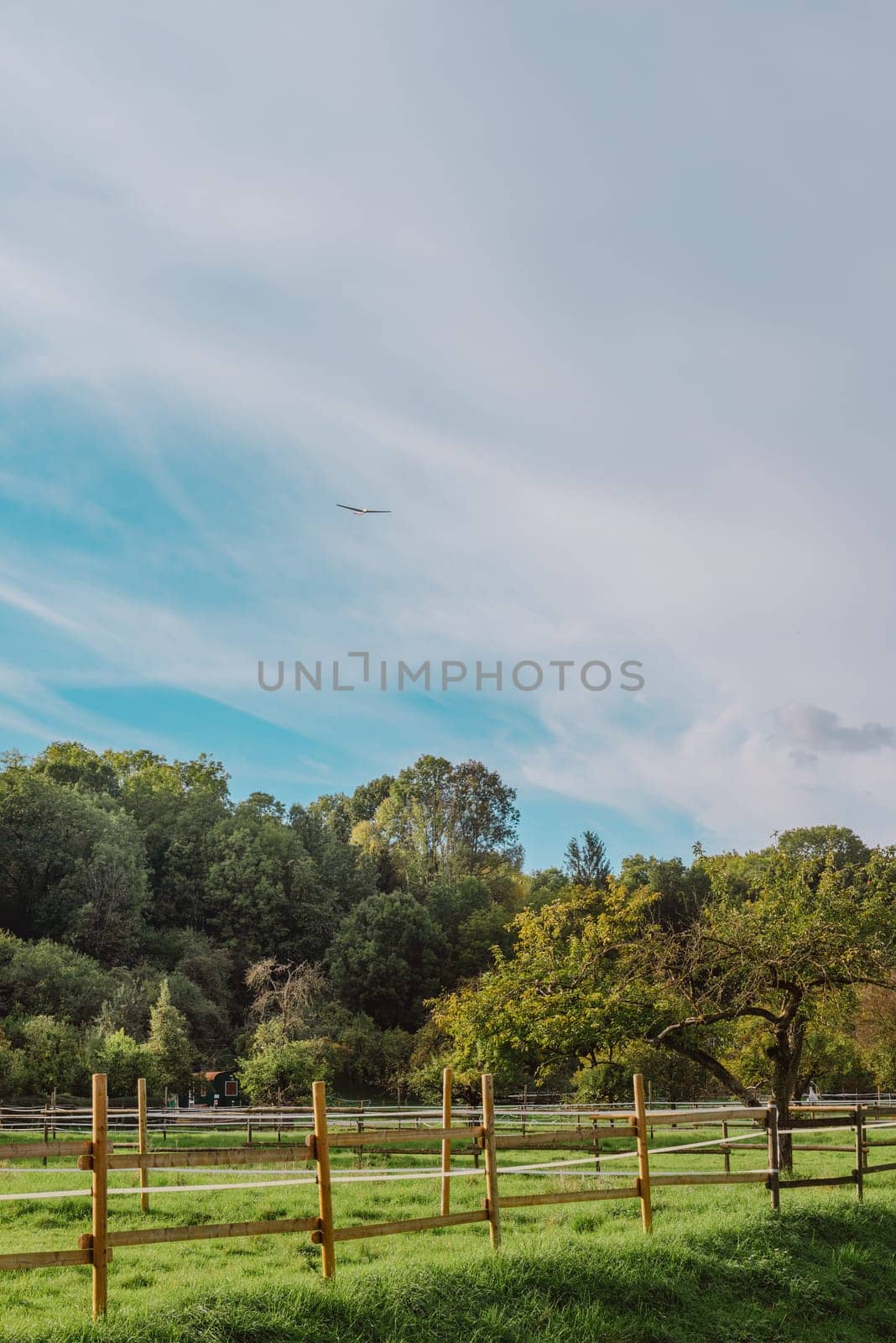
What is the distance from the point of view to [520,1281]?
721 cm

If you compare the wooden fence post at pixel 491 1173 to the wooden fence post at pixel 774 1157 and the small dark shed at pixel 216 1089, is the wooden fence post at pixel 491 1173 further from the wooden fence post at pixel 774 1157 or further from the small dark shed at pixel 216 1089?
the small dark shed at pixel 216 1089

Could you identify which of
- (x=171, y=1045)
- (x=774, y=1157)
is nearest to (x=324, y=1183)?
(x=774, y=1157)

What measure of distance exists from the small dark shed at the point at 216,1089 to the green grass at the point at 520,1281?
29.4m

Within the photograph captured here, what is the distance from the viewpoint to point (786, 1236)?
30.0 feet

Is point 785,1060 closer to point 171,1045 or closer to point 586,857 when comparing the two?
point 171,1045

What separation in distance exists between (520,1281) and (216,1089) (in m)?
36.8

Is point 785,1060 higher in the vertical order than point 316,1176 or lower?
lower

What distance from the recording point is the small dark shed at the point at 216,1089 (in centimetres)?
3975

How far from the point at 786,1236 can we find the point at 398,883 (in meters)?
Result: 58.1

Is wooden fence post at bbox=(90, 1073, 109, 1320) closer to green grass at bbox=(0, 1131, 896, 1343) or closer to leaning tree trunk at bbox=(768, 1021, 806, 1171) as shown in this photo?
green grass at bbox=(0, 1131, 896, 1343)

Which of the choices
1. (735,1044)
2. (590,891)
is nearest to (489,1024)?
(590,891)

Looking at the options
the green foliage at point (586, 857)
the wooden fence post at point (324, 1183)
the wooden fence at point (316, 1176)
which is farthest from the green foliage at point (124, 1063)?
the green foliage at point (586, 857)

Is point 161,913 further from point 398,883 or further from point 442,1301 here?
point 442,1301

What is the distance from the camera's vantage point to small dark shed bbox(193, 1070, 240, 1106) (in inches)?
1565
